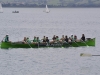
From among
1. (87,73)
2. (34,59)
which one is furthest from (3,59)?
(87,73)

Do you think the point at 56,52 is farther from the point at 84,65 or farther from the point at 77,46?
the point at 84,65

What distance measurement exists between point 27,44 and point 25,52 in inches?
61.9

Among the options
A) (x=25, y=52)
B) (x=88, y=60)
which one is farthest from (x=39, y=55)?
(x=88, y=60)

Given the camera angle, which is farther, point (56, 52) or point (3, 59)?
point (56, 52)

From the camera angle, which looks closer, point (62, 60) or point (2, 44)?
point (62, 60)

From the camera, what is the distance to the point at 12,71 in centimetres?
4325

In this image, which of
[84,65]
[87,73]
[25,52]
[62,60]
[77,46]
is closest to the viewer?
[87,73]

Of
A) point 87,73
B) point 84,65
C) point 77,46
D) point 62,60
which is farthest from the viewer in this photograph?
point 77,46

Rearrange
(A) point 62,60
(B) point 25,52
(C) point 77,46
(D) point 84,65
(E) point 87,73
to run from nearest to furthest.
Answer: (E) point 87,73 < (D) point 84,65 < (A) point 62,60 < (B) point 25,52 < (C) point 77,46

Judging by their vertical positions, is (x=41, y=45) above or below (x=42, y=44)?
below

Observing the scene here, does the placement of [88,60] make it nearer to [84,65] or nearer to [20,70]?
[84,65]

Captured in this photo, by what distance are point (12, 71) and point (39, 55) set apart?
10.00 m

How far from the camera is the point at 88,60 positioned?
4931 centimetres

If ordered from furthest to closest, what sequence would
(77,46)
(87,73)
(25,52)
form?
1. (77,46)
2. (25,52)
3. (87,73)
